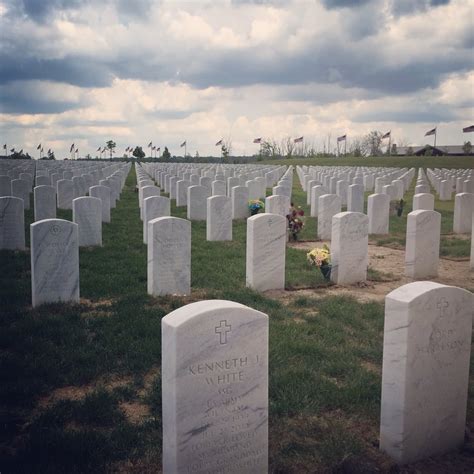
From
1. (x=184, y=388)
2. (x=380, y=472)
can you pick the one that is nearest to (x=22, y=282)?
(x=184, y=388)

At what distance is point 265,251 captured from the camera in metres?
8.84

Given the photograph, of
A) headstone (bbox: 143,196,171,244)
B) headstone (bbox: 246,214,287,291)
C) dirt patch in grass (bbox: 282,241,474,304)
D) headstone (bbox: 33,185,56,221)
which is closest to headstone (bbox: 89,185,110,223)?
headstone (bbox: 33,185,56,221)

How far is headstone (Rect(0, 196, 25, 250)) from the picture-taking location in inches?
430

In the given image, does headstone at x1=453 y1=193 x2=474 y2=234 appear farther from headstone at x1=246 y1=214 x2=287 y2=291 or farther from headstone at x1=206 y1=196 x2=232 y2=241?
headstone at x1=246 y1=214 x2=287 y2=291

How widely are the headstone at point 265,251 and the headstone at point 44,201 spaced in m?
7.60

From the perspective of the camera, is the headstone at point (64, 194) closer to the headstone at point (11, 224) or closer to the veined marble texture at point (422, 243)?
the headstone at point (11, 224)

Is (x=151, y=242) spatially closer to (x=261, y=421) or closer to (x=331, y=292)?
(x=331, y=292)

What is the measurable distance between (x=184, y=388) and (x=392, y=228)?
13.3 metres

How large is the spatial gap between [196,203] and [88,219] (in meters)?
5.14

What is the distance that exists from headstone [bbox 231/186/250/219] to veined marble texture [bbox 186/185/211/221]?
935 mm

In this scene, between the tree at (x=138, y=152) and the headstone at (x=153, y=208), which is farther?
the tree at (x=138, y=152)

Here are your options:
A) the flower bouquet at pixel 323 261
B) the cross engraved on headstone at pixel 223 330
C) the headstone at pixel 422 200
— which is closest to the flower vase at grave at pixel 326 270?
the flower bouquet at pixel 323 261

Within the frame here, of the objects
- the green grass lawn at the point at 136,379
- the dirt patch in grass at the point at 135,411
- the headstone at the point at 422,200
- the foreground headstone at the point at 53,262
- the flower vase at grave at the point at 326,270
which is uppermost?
the headstone at the point at 422,200

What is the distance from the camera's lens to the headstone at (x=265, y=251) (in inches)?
345
